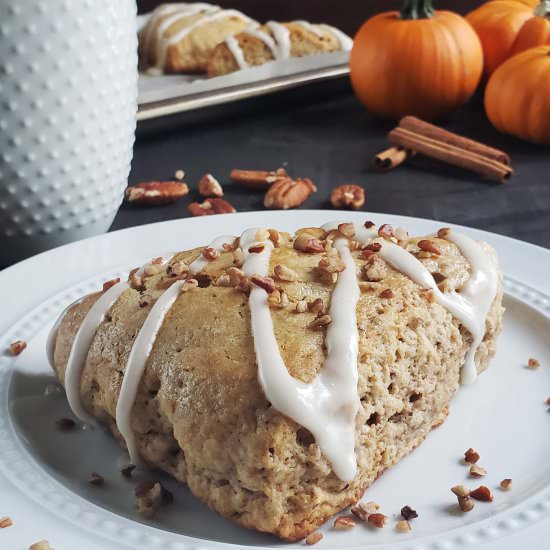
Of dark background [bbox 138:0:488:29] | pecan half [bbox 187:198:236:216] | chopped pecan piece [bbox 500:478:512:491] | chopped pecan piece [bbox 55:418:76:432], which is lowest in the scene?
dark background [bbox 138:0:488:29]

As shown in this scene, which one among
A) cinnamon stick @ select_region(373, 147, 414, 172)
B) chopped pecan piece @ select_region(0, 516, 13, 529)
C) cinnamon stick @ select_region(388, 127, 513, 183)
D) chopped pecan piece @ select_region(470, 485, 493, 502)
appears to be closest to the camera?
chopped pecan piece @ select_region(0, 516, 13, 529)

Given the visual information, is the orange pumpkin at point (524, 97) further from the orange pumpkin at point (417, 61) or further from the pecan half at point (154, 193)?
the pecan half at point (154, 193)

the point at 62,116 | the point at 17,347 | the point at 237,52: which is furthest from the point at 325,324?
the point at 237,52

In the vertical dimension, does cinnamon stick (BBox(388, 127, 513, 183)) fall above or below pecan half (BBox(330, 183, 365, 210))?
below

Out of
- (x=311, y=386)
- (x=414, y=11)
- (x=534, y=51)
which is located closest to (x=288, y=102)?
(x=414, y=11)

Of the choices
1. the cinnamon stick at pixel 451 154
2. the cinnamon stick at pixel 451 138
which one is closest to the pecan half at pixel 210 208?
the cinnamon stick at pixel 451 154

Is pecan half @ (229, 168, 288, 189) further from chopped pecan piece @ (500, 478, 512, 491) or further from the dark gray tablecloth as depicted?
chopped pecan piece @ (500, 478, 512, 491)

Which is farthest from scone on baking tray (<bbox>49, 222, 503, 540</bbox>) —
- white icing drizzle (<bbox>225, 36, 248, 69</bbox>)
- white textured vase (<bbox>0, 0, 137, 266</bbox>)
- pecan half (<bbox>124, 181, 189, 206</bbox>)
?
white icing drizzle (<bbox>225, 36, 248, 69</bbox>)

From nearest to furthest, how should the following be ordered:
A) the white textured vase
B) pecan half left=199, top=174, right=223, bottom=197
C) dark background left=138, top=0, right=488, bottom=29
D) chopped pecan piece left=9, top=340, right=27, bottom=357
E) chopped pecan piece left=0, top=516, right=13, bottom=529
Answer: chopped pecan piece left=0, top=516, right=13, bottom=529, chopped pecan piece left=9, top=340, right=27, bottom=357, the white textured vase, pecan half left=199, top=174, right=223, bottom=197, dark background left=138, top=0, right=488, bottom=29
